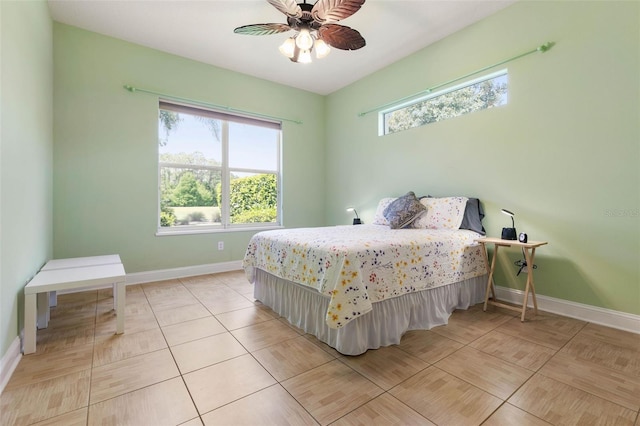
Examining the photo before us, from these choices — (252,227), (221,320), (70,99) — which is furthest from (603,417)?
(70,99)

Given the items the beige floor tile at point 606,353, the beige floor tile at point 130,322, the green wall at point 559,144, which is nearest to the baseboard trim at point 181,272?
the beige floor tile at point 130,322

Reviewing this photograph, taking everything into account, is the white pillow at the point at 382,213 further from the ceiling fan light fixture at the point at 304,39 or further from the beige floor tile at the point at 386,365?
the ceiling fan light fixture at the point at 304,39

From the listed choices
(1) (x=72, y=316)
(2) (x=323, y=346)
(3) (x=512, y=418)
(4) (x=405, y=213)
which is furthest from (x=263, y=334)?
(4) (x=405, y=213)

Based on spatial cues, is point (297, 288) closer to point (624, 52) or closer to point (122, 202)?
point (122, 202)

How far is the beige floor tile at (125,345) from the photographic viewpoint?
1808 mm

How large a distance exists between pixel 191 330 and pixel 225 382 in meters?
0.81

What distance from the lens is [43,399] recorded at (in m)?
1.41

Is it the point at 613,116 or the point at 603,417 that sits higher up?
the point at 613,116

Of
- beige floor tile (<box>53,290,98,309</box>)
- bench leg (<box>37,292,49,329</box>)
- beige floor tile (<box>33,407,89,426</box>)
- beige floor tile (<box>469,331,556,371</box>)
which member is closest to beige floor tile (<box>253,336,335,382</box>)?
beige floor tile (<box>33,407,89,426</box>)

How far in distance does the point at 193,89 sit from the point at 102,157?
1415 millimetres

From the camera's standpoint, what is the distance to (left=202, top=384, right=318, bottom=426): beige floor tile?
4.15ft

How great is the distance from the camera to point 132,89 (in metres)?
3.38

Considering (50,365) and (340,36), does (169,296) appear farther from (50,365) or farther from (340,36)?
(340,36)

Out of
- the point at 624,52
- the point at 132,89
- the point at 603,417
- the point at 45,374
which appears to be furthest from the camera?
the point at 132,89
